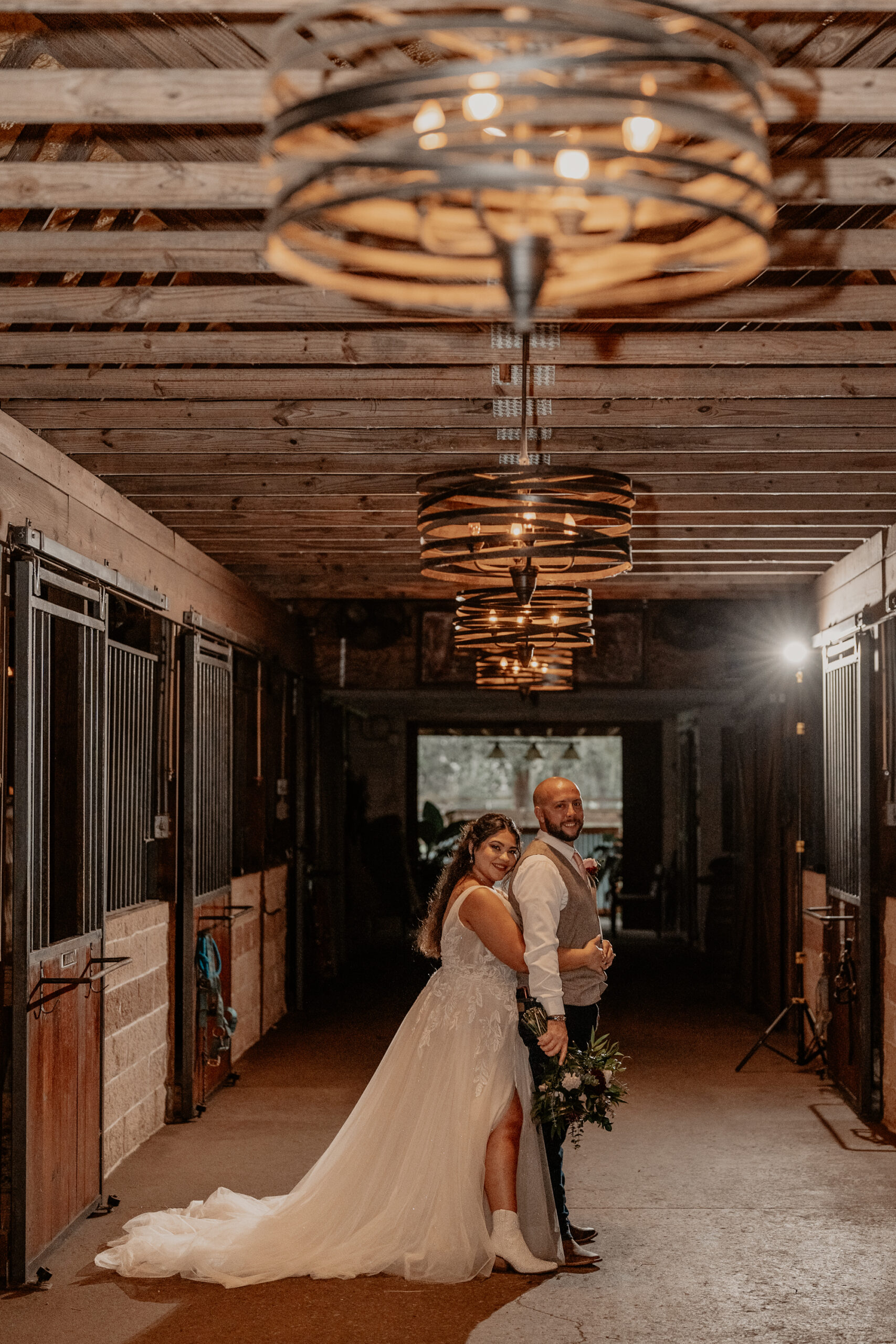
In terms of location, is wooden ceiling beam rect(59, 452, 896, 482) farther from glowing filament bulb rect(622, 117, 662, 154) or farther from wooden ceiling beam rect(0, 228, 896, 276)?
glowing filament bulb rect(622, 117, 662, 154)

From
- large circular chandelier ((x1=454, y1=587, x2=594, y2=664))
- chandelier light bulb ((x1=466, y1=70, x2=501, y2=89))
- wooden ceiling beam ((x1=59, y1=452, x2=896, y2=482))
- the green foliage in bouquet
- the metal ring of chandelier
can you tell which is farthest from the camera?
large circular chandelier ((x1=454, y1=587, x2=594, y2=664))

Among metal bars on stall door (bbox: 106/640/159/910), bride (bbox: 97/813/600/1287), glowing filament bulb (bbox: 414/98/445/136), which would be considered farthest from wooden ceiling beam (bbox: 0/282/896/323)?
metal bars on stall door (bbox: 106/640/159/910)

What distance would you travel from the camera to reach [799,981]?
25.7ft

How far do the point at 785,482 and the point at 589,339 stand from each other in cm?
201

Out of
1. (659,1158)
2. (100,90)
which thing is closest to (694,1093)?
(659,1158)

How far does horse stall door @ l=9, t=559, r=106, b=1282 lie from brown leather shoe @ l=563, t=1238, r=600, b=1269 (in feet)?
5.44

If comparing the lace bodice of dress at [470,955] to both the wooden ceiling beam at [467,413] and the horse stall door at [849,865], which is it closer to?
the wooden ceiling beam at [467,413]

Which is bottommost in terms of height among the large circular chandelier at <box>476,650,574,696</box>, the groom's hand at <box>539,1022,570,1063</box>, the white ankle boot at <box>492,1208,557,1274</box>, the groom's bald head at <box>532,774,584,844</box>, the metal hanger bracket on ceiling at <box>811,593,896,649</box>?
the white ankle boot at <box>492,1208,557,1274</box>

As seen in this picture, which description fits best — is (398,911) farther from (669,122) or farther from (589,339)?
(669,122)

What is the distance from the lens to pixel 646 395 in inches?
171

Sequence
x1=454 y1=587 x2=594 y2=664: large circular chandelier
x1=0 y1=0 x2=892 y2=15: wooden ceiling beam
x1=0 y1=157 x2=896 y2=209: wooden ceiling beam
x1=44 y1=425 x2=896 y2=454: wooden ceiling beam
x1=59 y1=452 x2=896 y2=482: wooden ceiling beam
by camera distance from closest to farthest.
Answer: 1. x1=0 y1=0 x2=892 y2=15: wooden ceiling beam
2. x1=0 y1=157 x2=896 y2=209: wooden ceiling beam
3. x1=44 y1=425 x2=896 y2=454: wooden ceiling beam
4. x1=59 y1=452 x2=896 y2=482: wooden ceiling beam
5. x1=454 y1=587 x2=594 y2=664: large circular chandelier

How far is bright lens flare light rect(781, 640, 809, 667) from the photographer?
794 cm

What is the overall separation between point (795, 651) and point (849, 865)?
1474 millimetres

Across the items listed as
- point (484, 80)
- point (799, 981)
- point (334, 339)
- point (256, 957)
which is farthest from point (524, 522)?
point (256, 957)
